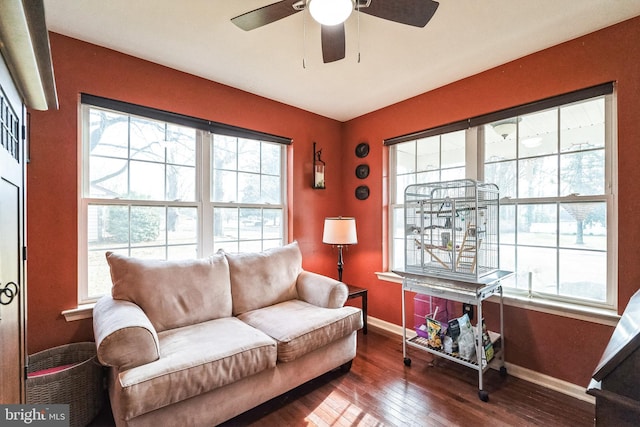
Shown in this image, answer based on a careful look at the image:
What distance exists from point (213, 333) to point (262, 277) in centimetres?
67

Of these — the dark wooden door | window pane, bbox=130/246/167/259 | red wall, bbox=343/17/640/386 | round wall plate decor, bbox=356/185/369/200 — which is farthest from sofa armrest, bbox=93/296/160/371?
round wall plate decor, bbox=356/185/369/200

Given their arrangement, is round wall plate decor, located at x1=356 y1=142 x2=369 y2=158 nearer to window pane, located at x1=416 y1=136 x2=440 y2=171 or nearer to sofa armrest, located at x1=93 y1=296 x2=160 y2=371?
window pane, located at x1=416 y1=136 x2=440 y2=171

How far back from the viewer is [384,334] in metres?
3.11

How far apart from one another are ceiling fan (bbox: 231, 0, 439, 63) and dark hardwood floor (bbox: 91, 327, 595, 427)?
226 cm

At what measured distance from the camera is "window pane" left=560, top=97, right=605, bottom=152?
199cm

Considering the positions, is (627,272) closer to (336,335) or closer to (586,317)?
(586,317)

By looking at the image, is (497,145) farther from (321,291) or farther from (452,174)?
(321,291)

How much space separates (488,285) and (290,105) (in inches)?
100

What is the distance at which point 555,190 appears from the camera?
216cm

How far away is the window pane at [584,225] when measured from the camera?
197 centimetres

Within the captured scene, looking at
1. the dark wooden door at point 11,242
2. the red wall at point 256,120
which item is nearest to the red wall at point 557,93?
the red wall at point 256,120

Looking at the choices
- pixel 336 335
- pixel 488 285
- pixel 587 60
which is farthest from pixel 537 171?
pixel 336 335

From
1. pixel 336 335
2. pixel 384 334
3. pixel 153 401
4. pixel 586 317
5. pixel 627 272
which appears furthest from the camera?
pixel 384 334

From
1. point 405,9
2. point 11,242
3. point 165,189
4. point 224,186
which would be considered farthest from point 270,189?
point 11,242
